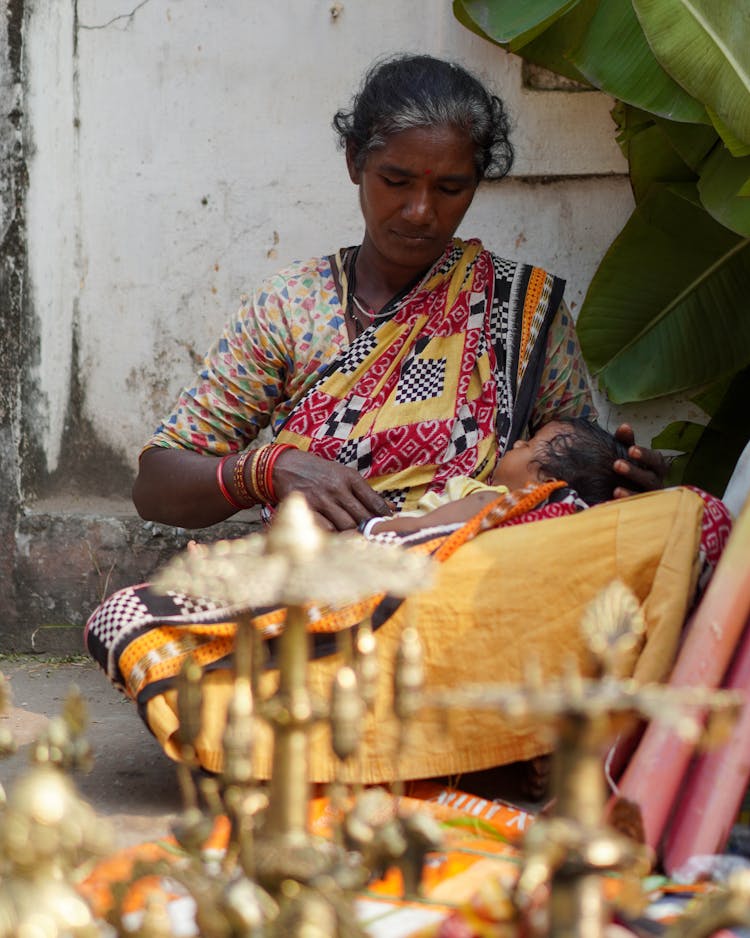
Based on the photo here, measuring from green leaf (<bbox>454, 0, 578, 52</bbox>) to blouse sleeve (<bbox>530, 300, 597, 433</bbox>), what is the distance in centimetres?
77

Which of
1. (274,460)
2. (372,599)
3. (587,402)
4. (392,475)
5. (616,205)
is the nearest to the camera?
(372,599)

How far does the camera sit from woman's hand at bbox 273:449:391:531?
2.74 metres

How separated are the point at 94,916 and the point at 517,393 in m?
2.12

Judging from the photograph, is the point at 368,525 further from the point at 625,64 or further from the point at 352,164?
the point at 625,64

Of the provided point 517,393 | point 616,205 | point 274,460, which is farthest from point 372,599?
point 616,205

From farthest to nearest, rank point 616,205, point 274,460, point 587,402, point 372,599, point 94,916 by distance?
point 616,205, point 587,402, point 274,460, point 372,599, point 94,916

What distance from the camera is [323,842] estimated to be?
129 centimetres

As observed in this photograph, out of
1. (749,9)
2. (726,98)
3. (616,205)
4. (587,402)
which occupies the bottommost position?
(587,402)

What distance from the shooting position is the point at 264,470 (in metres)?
2.85

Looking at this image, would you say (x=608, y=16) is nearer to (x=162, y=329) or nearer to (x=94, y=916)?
(x=162, y=329)

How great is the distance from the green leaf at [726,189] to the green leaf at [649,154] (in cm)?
28

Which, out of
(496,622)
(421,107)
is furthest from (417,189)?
(496,622)

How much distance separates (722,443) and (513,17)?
135 cm

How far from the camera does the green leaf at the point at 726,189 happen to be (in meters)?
3.17
